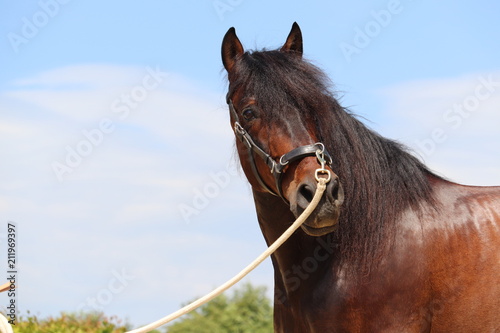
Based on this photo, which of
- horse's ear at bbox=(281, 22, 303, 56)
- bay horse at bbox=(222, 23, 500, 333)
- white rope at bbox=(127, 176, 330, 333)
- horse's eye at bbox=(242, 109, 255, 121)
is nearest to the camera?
white rope at bbox=(127, 176, 330, 333)

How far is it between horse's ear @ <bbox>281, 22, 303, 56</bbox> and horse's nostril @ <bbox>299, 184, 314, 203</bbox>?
1.76m

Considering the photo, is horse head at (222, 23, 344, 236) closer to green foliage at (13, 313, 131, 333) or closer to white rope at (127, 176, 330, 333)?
white rope at (127, 176, 330, 333)

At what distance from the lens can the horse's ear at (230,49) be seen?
18.1ft

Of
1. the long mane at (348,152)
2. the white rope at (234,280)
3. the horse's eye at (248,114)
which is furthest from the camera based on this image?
the horse's eye at (248,114)

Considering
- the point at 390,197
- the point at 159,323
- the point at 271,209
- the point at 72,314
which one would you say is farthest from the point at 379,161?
the point at 72,314

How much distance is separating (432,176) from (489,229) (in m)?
0.72

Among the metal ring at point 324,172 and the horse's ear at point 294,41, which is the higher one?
the horse's ear at point 294,41

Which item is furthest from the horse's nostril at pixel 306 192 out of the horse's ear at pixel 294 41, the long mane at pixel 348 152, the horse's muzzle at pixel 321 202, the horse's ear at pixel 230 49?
the horse's ear at pixel 294 41

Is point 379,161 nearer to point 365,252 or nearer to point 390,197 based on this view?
point 390,197

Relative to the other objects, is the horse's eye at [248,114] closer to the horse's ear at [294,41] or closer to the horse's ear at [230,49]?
the horse's ear at [230,49]

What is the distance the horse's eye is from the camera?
5.01 m

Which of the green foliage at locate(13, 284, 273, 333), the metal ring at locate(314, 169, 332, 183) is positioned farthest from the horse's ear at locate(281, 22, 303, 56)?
the green foliage at locate(13, 284, 273, 333)

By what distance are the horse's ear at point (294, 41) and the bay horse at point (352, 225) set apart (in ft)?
1.32

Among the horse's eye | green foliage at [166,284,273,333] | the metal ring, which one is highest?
the horse's eye
